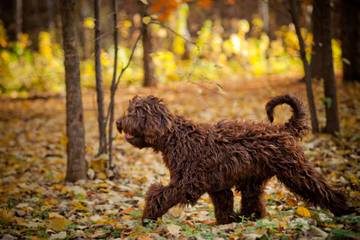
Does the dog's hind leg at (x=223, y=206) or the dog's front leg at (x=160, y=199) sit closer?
the dog's front leg at (x=160, y=199)

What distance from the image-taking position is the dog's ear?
453cm

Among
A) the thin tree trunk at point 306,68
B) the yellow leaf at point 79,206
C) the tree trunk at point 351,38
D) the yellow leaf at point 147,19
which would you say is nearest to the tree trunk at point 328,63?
the thin tree trunk at point 306,68

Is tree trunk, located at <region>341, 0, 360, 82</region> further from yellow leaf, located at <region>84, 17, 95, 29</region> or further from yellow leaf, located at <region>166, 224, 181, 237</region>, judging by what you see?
yellow leaf, located at <region>166, 224, 181, 237</region>

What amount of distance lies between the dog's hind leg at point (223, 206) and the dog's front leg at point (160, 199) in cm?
55

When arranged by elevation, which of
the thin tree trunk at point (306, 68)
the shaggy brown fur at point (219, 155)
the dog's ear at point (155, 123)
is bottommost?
the shaggy brown fur at point (219, 155)

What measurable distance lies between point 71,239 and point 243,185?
1.91 meters

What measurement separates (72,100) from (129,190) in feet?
5.22

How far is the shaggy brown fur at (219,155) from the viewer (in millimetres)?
4402

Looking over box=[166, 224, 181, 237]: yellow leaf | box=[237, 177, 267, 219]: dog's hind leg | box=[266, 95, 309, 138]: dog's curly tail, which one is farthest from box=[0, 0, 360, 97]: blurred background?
box=[166, 224, 181, 237]: yellow leaf

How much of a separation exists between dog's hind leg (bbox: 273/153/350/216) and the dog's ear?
1.20m

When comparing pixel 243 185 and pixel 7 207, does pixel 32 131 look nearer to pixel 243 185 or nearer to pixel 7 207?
pixel 7 207

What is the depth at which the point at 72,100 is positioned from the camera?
6461 millimetres

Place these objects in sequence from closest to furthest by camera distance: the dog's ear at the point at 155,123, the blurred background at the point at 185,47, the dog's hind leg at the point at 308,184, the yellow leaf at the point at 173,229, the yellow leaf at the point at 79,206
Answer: the yellow leaf at the point at 173,229 < the dog's hind leg at the point at 308,184 < the dog's ear at the point at 155,123 < the yellow leaf at the point at 79,206 < the blurred background at the point at 185,47

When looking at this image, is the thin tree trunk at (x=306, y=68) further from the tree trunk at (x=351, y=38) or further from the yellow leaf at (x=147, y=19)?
the tree trunk at (x=351, y=38)
